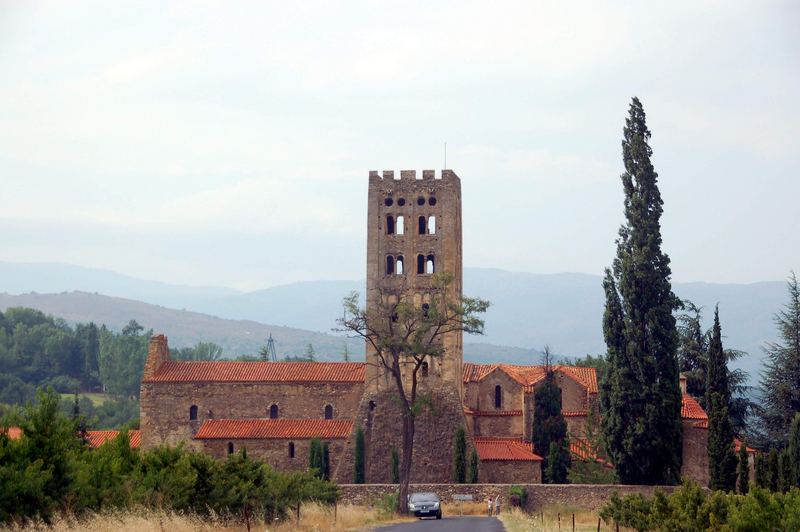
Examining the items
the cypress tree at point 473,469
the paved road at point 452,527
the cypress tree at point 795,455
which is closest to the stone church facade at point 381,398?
the cypress tree at point 473,469

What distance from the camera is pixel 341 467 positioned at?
72.2m

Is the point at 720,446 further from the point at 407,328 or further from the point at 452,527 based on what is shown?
the point at 452,527

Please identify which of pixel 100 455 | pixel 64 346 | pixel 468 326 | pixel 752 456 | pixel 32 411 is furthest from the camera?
pixel 64 346

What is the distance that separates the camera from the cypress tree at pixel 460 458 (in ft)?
230

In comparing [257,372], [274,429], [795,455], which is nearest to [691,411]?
[795,455]

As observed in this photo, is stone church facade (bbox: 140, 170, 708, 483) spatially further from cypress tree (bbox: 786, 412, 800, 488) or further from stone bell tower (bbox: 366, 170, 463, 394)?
cypress tree (bbox: 786, 412, 800, 488)

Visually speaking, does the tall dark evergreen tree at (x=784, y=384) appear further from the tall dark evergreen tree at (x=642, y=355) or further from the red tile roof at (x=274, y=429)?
the red tile roof at (x=274, y=429)

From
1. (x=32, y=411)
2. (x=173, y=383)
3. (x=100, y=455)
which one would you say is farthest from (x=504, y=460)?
(x=32, y=411)

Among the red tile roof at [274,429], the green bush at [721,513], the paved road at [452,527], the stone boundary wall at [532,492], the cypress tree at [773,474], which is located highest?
the red tile roof at [274,429]

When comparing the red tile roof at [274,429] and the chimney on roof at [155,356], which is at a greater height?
the chimney on roof at [155,356]

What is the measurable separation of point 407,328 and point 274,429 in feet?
35.5

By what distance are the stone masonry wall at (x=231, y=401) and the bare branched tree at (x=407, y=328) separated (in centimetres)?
342

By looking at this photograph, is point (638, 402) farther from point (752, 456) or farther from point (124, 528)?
point (124, 528)

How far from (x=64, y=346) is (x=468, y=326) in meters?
91.7
